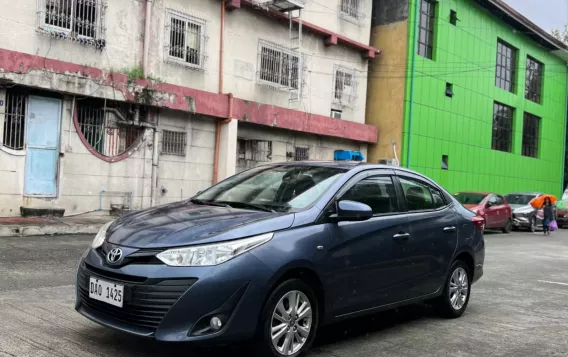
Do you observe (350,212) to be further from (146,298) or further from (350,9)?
(350,9)

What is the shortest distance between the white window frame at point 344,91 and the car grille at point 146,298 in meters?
17.2

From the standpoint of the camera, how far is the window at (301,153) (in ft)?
63.0

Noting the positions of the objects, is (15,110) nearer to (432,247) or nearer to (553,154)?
(432,247)

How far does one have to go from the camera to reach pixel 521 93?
3080 centimetres

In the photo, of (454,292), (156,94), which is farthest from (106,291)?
(156,94)

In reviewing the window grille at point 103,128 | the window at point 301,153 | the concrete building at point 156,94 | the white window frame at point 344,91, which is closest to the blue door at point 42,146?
the concrete building at point 156,94

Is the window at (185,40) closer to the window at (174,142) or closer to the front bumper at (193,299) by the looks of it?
the window at (174,142)

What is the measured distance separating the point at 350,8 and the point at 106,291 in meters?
18.7

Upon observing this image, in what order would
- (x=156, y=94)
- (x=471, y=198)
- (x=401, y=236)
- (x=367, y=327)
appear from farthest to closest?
(x=471, y=198), (x=156, y=94), (x=367, y=327), (x=401, y=236)

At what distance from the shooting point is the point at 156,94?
14180 millimetres

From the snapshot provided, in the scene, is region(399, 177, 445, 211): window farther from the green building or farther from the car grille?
the green building

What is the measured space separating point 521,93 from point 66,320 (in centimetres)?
3049

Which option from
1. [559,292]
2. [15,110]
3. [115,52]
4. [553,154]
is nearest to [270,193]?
[559,292]

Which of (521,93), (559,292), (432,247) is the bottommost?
(559,292)
